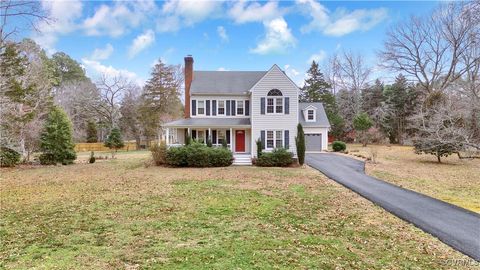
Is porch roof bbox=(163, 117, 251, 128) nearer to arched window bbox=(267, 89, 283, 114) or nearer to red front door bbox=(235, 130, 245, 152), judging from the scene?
red front door bbox=(235, 130, 245, 152)

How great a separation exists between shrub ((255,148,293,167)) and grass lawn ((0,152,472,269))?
7.61 metres

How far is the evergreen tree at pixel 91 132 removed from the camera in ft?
158

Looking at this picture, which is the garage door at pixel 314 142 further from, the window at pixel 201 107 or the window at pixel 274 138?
the window at pixel 201 107

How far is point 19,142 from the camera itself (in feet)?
76.7

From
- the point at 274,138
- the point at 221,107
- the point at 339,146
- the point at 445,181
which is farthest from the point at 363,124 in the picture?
the point at 445,181

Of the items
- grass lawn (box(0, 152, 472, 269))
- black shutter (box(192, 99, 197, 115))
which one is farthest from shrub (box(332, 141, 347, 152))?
grass lawn (box(0, 152, 472, 269))

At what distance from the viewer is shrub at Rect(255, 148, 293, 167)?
2086 cm

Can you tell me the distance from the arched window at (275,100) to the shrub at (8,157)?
1905 centimetres

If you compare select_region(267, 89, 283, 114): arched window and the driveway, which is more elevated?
select_region(267, 89, 283, 114): arched window

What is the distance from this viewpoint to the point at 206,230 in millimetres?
7332

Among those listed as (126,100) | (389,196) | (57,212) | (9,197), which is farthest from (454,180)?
(126,100)

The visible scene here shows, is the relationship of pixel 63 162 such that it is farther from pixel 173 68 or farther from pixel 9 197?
pixel 173 68

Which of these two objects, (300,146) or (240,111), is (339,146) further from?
(240,111)

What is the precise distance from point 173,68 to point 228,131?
88.9 feet
